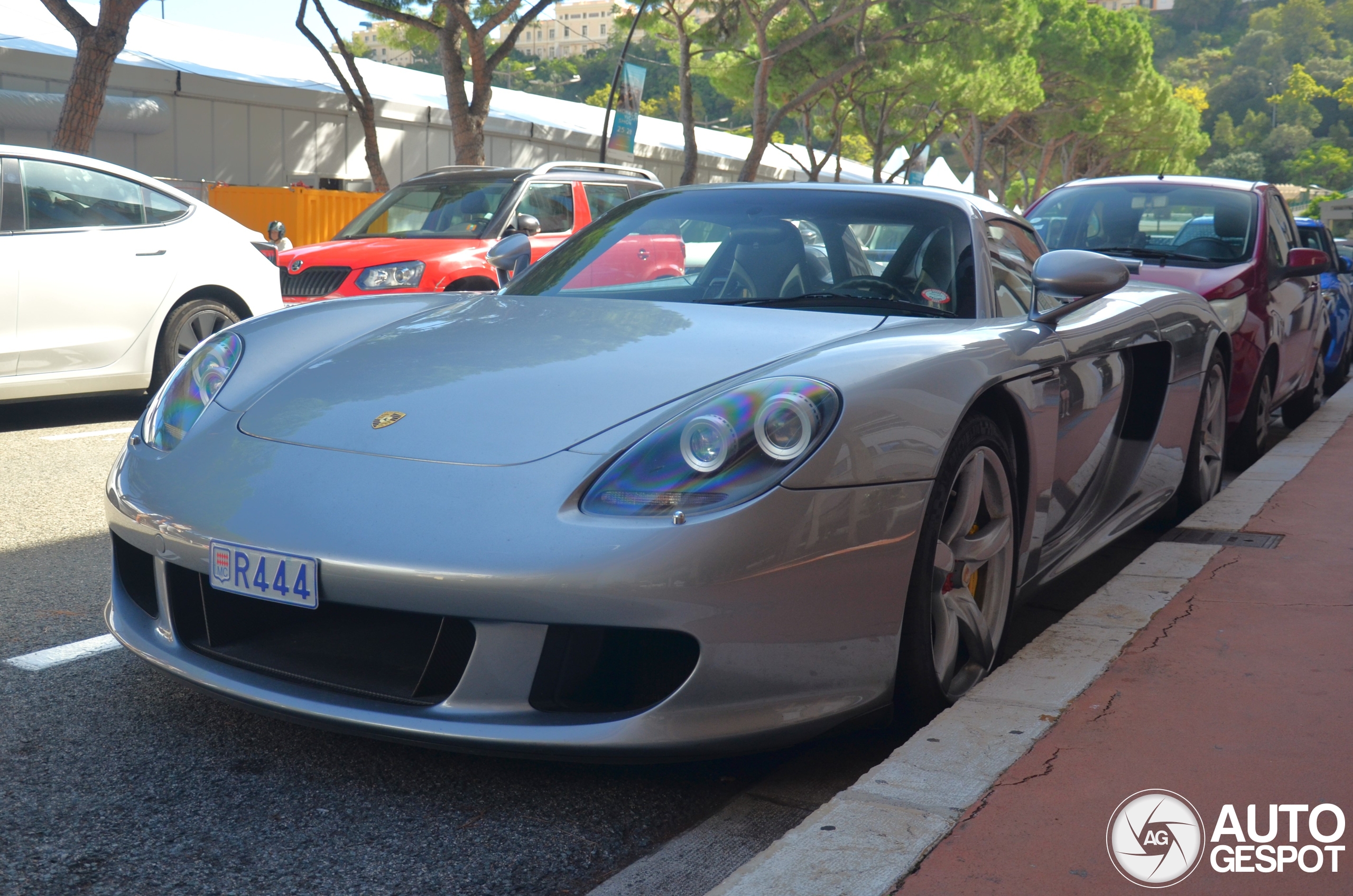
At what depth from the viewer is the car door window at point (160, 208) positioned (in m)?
7.14

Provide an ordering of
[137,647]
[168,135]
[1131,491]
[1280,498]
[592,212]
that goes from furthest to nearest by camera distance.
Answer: [168,135] → [592,212] → [1280,498] → [1131,491] → [137,647]

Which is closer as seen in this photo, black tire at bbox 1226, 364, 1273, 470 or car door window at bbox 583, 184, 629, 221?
black tire at bbox 1226, 364, 1273, 470

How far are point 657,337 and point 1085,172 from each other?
68.9 m

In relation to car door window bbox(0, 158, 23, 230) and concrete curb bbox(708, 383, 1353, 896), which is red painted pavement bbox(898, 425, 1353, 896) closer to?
concrete curb bbox(708, 383, 1353, 896)

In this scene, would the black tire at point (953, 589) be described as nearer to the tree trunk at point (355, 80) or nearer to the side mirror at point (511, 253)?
the side mirror at point (511, 253)

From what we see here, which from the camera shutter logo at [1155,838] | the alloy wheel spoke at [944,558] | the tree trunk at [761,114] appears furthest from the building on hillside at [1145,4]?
the camera shutter logo at [1155,838]

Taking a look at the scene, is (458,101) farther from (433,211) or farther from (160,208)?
(160,208)

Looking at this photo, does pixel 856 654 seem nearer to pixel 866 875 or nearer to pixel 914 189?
pixel 866 875

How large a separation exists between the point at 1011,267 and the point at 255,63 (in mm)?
24433

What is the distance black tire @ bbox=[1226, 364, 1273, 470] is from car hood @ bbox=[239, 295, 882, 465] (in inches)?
161

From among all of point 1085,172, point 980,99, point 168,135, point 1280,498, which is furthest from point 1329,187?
point 1280,498

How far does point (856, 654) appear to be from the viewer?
8.13 ft

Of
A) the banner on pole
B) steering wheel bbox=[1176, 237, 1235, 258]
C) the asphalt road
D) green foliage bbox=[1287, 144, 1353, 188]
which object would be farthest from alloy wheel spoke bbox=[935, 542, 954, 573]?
green foliage bbox=[1287, 144, 1353, 188]

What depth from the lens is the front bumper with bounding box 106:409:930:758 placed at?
2225mm
